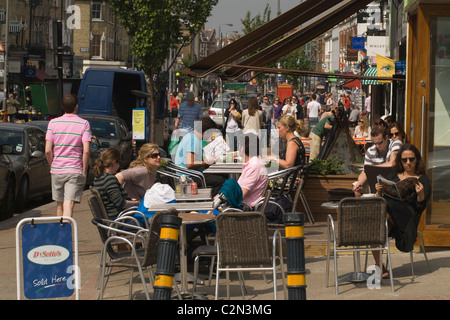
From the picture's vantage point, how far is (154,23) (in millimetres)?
33781

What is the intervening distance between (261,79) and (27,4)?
3125cm

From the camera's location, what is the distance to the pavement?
8.83 meters

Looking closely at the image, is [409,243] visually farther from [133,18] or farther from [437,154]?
[133,18]

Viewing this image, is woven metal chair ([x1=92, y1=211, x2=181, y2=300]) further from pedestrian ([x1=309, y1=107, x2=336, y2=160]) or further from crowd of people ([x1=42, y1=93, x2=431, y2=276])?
pedestrian ([x1=309, y1=107, x2=336, y2=160])

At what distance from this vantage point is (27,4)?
196 ft

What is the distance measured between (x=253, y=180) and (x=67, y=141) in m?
2.35

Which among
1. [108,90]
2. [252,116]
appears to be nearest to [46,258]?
[252,116]

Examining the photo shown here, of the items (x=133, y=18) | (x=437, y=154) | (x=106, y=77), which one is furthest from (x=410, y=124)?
(x=133, y=18)

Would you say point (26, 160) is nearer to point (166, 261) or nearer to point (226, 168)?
point (226, 168)

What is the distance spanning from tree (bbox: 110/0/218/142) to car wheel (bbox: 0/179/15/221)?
1747 centimetres

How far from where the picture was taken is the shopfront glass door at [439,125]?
36.8 ft

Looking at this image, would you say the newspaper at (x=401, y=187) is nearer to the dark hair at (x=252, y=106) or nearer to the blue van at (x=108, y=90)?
the dark hair at (x=252, y=106)

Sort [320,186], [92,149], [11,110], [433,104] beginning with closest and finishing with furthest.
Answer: [433,104], [320,186], [92,149], [11,110]

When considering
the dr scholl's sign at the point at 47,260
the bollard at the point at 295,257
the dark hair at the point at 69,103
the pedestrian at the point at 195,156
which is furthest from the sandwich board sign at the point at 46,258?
the pedestrian at the point at 195,156
